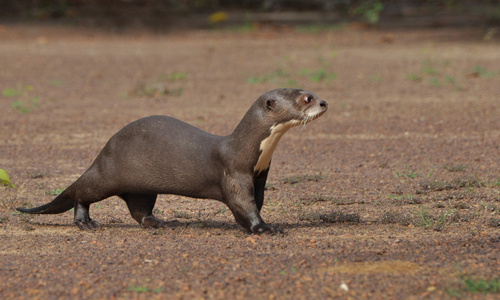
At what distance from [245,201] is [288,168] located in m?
2.47

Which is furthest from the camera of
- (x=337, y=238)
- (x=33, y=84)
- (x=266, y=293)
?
(x=33, y=84)

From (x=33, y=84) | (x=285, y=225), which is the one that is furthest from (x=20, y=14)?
(x=285, y=225)

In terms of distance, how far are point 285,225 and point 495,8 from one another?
1484cm

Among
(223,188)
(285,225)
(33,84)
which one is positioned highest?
(223,188)

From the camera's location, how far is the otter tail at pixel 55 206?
5588 millimetres

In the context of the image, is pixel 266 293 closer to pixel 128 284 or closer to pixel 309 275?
pixel 309 275

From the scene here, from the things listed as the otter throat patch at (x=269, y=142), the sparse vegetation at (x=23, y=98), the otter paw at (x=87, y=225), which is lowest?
the sparse vegetation at (x=23, y=98)

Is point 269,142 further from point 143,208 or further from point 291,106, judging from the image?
point 143,208

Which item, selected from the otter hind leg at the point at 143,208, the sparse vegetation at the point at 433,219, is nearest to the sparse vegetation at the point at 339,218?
the sparse vegetation at the point at 433,219

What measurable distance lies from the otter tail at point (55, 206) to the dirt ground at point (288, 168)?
0.11 m

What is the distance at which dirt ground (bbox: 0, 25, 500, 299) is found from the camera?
4.16m

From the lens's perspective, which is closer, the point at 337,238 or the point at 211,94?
the point at 337,238

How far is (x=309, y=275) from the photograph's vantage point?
413cm

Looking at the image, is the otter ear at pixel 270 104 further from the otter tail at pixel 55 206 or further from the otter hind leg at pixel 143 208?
the otter tail at pixel 55 206
